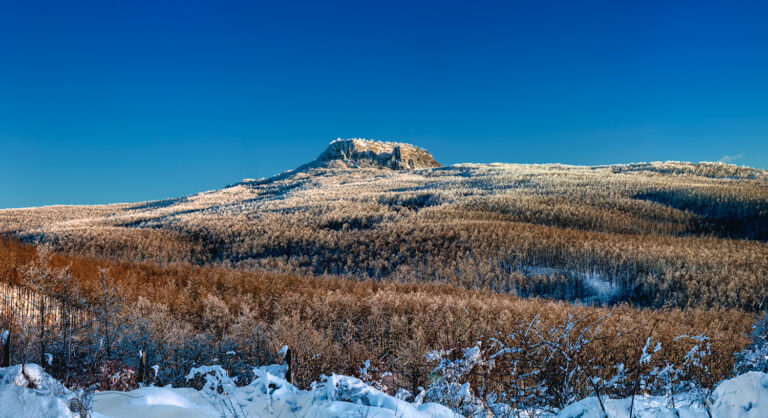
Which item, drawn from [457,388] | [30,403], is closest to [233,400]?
[30,403]

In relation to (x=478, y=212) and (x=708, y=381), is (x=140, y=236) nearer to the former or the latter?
(x=478, y=212)

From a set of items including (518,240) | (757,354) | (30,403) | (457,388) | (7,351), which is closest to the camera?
(30,403)

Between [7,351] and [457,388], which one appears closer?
[7,351]

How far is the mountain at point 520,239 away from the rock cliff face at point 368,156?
53.4m

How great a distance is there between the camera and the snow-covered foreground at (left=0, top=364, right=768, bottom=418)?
120 inches

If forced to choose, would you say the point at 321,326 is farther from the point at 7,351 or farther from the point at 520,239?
the point at 520,239

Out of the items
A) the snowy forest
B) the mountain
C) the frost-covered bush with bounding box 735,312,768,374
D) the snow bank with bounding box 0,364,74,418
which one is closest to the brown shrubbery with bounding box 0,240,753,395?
the snowy forest

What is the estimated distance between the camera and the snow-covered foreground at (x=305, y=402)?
3.05 m

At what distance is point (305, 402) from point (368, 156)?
4209 inches

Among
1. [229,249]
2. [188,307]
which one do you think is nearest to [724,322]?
[188,307]

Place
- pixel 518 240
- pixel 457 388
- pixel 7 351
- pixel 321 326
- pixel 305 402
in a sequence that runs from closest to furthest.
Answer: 1. pixel 305 402
2. pixel 7 351
3. pixel 457 388
4. pixel 321 326
5. pixel 518 240

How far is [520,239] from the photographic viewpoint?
2352 centimetres

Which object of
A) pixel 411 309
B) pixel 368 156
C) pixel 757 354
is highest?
pixel 368 156

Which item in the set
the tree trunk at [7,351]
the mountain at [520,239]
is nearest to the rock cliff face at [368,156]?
the mountain at [520,239]
